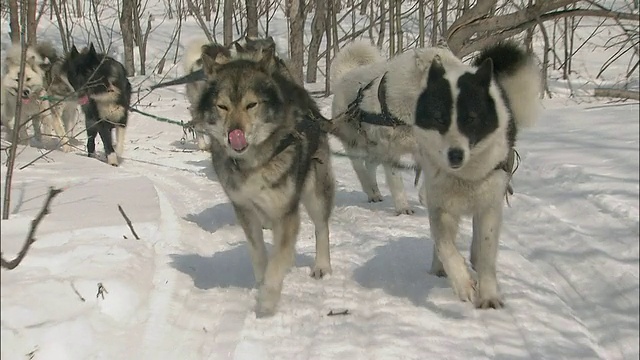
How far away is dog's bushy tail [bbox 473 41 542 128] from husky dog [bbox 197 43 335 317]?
1211 mm

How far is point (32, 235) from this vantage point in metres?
1.44

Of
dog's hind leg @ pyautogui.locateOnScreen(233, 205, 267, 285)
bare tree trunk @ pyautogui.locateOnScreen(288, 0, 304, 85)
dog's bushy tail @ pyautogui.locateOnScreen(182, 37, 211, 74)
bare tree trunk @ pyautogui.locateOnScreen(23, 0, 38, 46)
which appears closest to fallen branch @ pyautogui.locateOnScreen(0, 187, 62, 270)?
bare tree trunk @ pyautogui.locateOnScreen(23, 0, 38, 46)

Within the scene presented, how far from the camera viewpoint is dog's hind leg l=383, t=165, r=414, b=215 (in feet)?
19.3

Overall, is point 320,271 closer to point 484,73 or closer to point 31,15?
point 484,73

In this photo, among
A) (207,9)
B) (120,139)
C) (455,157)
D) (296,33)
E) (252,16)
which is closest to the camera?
(455,157)

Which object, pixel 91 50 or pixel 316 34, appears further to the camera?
pixel 316 34

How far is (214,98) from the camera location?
3600 millimetres

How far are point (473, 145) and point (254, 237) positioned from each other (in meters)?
1.53

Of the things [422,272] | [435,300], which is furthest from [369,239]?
[435,300]

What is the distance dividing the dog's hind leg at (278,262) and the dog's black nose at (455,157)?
1.09m

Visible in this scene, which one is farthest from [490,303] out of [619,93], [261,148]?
[619,93]

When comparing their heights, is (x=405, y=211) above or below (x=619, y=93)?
below

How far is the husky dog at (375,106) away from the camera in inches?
222

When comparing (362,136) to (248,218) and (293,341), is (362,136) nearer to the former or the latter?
(248,218)
